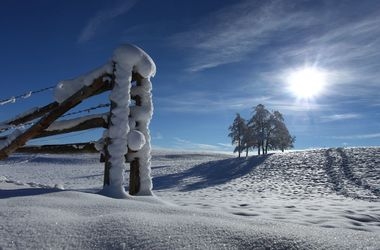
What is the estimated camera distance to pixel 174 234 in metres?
2.47

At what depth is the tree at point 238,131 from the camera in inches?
2041

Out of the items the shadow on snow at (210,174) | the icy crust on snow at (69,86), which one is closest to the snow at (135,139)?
the icy crust on snow at (69,86)

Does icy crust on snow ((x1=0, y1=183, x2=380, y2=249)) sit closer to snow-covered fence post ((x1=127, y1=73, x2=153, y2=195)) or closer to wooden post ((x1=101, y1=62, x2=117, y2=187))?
wooden post ((x1=101, y1=62, x2=117, y2=187))

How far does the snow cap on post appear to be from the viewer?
4.93 metres

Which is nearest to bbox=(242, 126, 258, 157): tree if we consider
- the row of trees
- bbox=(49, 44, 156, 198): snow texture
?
the row of trees

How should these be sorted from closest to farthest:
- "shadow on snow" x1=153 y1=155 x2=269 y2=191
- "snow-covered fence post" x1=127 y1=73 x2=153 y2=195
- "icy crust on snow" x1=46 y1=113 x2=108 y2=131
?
"snow-covered fence post" x1=127 y1=73 x2=153 y2=195
"icy crust on snow" x1=46 y1=113 x2=108 y2=131
"shadow on snow" x1=153 y1=155 x2=269 y2=191

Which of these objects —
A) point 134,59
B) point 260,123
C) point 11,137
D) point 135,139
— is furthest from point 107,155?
point 260,123

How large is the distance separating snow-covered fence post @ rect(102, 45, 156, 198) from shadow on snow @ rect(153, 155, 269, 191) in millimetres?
17620

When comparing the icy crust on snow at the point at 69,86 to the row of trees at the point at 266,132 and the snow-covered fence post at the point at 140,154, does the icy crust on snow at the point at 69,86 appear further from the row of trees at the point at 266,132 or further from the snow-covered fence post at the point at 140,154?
the row of trees at the point at 266,132

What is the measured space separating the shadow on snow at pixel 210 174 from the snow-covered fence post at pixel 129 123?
17620 mm

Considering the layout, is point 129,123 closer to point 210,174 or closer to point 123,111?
point 123,111

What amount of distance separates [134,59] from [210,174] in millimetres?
23789

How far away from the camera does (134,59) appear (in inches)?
197

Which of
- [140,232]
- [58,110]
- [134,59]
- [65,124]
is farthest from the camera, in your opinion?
[65,124]
